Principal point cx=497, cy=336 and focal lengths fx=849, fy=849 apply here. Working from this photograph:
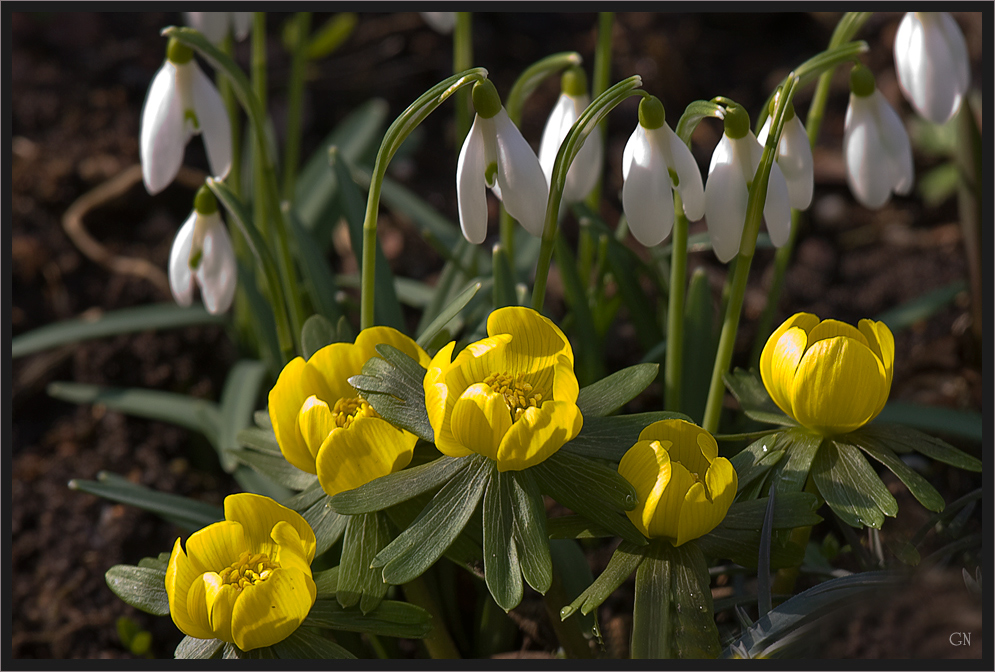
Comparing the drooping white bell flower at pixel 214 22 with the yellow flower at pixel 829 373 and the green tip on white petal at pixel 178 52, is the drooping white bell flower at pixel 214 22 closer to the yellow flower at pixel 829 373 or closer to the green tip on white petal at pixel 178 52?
the green tip on white petal at pixel 178 52

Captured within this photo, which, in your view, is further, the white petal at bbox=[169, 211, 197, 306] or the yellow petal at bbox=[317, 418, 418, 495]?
the white petal at bbox=[169, 211, 197, 306]

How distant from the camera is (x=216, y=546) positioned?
0.96 m

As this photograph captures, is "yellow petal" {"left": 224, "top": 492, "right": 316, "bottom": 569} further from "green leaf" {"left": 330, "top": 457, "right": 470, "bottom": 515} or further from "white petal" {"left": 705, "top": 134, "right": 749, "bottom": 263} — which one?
"white petal" {"left": 705, "top": 134, "right": 749, "bottom": 263}

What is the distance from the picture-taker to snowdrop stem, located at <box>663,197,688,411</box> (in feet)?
4.02

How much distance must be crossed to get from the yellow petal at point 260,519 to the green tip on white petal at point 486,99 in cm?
54

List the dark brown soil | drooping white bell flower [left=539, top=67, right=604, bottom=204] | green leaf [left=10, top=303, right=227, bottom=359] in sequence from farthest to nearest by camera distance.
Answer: green leaf [left=10, top=303, right=227, bottom=359] < the dark brown soil < drooping white bell flower [left=539, top=67, right=604, bottom=204]

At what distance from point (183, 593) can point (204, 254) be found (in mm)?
642

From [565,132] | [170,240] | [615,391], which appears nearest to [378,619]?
[615,391]

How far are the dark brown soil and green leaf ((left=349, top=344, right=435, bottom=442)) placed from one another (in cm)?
54

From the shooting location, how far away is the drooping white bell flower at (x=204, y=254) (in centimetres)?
139

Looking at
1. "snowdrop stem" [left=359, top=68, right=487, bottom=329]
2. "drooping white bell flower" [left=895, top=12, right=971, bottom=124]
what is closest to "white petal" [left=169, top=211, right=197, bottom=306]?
"snowdrop stem" [left=359, top=68, right=487, bottom=329]

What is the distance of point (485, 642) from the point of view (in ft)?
4.57

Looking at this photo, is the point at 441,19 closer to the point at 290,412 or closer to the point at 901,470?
the point at 290,412

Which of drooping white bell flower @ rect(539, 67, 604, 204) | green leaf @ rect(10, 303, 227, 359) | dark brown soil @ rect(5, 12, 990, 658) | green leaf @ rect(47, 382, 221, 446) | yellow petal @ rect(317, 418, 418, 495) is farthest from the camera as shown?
green leaf @ rect(10, 303, 227, 359)
